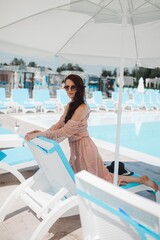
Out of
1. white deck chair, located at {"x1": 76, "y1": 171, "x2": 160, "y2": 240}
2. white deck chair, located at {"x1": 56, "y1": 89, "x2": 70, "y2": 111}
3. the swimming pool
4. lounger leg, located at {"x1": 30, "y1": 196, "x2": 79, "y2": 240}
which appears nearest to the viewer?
white deck chair, located at {"x1": 76, "y1": 171, "x2": 160, "y2": 240}

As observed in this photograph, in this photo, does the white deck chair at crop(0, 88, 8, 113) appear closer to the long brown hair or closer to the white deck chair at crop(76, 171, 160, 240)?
the long brown hair

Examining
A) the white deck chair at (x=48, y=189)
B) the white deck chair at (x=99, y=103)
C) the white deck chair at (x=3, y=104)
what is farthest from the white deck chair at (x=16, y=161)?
the white deck chair at (x=99, y=103)

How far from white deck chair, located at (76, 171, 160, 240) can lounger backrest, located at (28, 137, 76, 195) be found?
98 centimetres

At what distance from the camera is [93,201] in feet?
4.44

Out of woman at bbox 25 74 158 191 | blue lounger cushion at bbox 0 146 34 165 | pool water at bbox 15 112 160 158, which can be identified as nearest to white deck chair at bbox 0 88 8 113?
pool water at bbox 15 112 160 158

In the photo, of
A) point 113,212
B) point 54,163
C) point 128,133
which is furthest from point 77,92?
point 128,133

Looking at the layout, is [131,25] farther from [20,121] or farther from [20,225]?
[20,121]

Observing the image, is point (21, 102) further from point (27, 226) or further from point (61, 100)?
point (27, 226)

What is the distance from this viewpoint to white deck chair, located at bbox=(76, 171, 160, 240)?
1105 mm

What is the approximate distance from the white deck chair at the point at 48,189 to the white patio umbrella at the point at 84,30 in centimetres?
60

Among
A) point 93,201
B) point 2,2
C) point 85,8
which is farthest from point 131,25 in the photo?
point 93,201

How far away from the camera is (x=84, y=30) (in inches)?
158

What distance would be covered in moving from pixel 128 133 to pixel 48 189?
729 cm

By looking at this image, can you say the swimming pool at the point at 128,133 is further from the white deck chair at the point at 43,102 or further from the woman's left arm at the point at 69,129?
the woman's left arm at the point at 69,129
